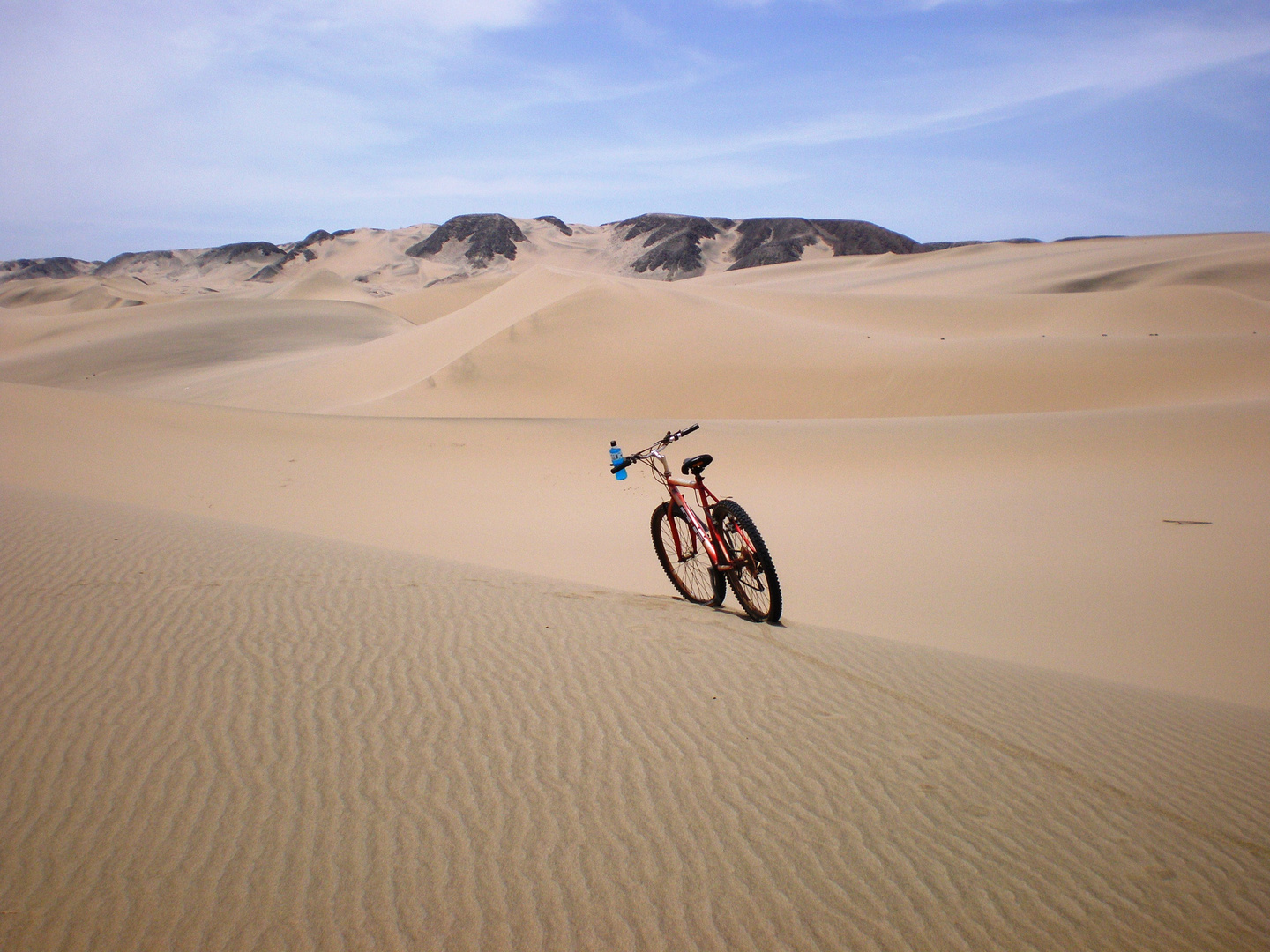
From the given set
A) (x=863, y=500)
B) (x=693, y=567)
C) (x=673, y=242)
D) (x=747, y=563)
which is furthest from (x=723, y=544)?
(x=673, y=242)

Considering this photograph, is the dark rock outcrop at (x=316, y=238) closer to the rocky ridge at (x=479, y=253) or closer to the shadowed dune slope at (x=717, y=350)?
the rocky ridge at (x=479, y=253)

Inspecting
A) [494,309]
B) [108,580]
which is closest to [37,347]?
[494,309]

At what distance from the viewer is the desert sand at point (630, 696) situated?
2236 millimetres

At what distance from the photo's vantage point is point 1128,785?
3043mm

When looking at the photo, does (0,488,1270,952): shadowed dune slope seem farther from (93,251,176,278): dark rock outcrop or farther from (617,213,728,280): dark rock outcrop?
(93,251,176,278): dark rock outcrop

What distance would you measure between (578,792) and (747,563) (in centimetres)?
238

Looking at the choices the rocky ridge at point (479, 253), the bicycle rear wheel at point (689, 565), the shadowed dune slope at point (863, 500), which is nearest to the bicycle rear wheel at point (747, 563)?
the bicycle rear wheel at point (689, 565)

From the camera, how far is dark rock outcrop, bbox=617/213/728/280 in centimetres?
8200

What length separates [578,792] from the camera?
2719 mm

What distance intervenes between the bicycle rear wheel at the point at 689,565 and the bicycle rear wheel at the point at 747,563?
20 cm

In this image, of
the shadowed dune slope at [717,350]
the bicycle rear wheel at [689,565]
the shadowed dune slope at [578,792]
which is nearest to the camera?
the shadowed dune slope at [578,792]

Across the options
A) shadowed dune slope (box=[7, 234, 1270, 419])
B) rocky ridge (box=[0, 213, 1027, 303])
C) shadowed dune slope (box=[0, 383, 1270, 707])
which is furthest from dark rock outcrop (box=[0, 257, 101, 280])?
shadowed dune slope (box=[0, 383, 1270, 707])

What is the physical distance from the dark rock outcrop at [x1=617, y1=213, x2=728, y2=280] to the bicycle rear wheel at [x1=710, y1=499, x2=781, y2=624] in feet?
257

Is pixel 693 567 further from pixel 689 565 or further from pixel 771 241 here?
pixel 771 241
